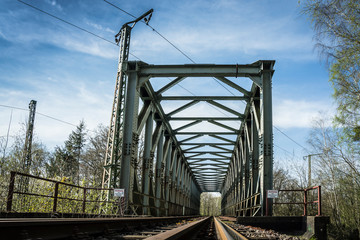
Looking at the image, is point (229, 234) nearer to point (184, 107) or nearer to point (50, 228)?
point (50, 228)

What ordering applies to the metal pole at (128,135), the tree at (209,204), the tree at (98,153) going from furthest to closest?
the tree at (209,204) < the tree at (98,153) < the metal pole at (128,135)

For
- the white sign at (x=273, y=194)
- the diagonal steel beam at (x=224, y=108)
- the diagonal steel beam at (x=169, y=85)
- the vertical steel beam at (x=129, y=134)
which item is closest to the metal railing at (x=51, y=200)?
the vertical steel beam at (x=129, y=134)

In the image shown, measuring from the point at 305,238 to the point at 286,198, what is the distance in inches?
578

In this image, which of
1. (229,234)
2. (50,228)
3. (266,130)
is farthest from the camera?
(266,130)

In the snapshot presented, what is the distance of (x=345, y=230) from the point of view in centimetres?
1150

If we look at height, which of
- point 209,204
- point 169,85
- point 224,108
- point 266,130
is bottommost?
point 209,204

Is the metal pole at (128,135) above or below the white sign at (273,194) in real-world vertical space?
above

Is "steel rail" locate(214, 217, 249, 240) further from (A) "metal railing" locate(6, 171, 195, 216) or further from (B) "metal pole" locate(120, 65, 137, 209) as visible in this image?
(B) "metal pole" locate(120, 65, 137, 209)

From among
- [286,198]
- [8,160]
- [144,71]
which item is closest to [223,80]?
[144,71]

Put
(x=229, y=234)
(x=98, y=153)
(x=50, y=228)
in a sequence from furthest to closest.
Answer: (x=98, y=153)
(x=229, y=234)
(x=50, y=228)

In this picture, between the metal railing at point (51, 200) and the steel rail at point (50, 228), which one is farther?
the metal railing at point (51, 200)

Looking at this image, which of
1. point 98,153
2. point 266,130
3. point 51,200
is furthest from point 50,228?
point 98,153

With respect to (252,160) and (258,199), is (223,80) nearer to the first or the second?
(252,160)

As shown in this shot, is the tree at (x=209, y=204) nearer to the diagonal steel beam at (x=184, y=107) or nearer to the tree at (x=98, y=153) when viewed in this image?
the tree at (x=98, y=153)
